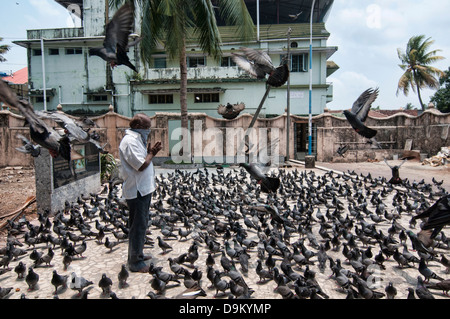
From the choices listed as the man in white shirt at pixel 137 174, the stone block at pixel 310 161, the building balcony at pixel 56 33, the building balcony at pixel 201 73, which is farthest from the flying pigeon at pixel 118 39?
the building balcony at pixel 56 33

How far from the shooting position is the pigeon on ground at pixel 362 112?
6.31 meters

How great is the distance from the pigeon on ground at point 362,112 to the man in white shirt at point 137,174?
4.56 m

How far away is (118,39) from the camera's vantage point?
4.77 m

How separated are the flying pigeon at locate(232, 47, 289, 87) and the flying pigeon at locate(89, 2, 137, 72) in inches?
108

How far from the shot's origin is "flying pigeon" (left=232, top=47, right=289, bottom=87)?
578cm

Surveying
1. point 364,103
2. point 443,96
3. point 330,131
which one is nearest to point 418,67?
point 443,96

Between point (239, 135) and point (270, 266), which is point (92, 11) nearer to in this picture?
point (239, 135)

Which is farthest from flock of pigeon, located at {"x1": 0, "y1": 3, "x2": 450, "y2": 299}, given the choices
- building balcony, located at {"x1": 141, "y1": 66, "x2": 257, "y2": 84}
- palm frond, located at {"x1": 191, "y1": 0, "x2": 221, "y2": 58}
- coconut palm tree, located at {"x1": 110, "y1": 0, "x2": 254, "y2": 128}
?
building balcony, located at {"x1": 141, "y1": 66, "x2": 257, "y2": 84}

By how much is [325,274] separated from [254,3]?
101 ft

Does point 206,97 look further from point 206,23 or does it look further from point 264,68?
point 264,68

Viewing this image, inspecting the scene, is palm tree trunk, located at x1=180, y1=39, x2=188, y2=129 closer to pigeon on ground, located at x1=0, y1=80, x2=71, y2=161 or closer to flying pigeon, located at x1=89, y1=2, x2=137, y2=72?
flying pigeon, located at x1=89, y1=2, x2=137, y2=72

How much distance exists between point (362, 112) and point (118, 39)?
549 cm

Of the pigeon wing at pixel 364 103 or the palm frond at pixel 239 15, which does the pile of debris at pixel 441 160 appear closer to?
the pigeon wing at pixel 364 103

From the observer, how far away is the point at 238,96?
2522 centimetres
